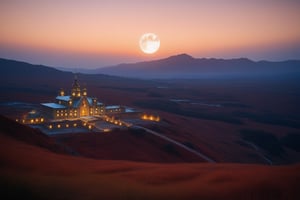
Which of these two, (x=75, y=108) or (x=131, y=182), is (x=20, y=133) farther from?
(x=75, y=108)

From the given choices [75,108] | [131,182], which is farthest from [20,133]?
[75,108]

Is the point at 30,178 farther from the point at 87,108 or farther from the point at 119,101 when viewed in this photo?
the point at 119,101

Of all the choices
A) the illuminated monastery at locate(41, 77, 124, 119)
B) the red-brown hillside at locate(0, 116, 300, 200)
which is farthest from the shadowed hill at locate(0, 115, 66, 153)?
the illuminated monastery at locate(41, 77, 124, 119)

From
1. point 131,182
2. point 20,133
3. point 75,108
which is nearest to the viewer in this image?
point 131,182

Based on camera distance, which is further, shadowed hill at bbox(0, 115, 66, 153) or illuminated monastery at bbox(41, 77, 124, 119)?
illuminated monastery at bbox(41, 77, 124, 119)

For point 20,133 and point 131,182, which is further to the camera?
point 20,133

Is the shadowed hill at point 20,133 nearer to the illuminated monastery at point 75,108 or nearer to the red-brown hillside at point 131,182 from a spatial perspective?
the red-brown hillside at point 131,182

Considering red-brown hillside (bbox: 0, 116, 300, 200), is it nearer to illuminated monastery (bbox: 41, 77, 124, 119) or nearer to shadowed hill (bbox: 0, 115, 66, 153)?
shadowed hill (bbox: 0, 115, 66, 153)

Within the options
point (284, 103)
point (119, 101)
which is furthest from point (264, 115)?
point (119, 101)
